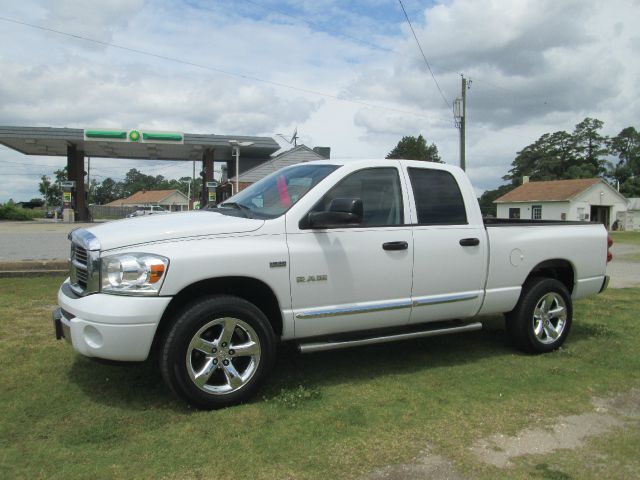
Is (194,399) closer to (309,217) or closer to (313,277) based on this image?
(313,277)

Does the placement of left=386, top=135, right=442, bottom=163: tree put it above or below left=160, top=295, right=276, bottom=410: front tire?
above

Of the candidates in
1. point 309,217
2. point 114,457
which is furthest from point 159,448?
point 309,217

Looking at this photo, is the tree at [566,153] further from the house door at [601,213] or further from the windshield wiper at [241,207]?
the windshield wiper at [241,207]

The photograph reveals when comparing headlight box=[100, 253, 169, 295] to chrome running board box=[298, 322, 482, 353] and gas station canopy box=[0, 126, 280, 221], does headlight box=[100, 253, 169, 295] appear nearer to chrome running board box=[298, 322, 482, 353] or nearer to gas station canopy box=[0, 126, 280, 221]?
chrome running board box=[298, 322, 482, 353]

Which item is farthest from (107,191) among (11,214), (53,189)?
(11,214)

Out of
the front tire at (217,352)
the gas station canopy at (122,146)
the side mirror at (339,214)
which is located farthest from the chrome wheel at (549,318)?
the gas station canopy at (122,146)

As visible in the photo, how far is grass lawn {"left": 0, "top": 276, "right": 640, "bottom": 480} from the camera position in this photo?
316 cm

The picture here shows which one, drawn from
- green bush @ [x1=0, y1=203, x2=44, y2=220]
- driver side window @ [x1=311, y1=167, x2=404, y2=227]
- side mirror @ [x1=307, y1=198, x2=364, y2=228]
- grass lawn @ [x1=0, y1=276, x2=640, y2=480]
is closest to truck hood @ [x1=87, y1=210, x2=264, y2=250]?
side mirror @ [x1=307, y1=198, x2=364, y2=228]

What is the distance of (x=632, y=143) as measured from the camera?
95000 mm

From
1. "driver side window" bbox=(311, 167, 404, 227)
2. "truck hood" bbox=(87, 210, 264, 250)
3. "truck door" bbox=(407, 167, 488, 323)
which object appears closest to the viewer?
"truck hood" bbox=(87, 210, 264, 250)

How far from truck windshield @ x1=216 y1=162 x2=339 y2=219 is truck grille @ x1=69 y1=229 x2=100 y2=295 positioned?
1126mm

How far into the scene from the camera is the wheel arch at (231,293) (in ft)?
12.8

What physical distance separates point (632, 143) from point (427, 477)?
107 metres

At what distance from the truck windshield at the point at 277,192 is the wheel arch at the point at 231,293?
1.80 feet
